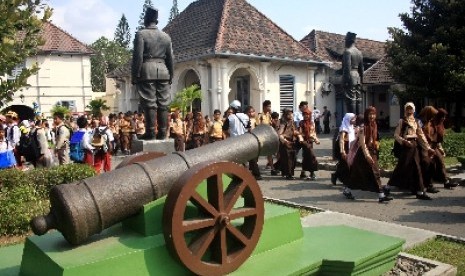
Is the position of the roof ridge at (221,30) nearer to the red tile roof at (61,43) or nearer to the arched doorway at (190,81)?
the arched doorway at (190,81)

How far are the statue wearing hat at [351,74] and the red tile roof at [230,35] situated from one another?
839 centimetres

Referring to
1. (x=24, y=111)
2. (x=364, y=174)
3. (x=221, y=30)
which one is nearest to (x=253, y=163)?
(x=364, y=174)

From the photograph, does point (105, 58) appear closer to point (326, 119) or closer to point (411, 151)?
point (326, 119)

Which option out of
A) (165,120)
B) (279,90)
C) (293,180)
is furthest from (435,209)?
(279,90)

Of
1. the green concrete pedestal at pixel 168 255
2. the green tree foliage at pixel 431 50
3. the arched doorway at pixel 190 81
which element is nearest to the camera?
the green concrete pedestal at pixel 168 255

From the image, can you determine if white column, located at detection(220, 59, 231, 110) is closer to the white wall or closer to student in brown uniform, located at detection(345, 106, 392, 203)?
student in brown uniform, located at detection(345, 106, 392, 203)

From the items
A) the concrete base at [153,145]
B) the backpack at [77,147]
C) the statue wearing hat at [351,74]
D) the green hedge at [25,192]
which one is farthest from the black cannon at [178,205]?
the statue wearing hat at [351,74]

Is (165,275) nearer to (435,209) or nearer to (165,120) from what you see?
(435,209)

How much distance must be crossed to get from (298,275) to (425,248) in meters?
2.13

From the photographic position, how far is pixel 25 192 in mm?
7039

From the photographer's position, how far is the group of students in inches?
280

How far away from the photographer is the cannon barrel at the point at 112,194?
293 cm

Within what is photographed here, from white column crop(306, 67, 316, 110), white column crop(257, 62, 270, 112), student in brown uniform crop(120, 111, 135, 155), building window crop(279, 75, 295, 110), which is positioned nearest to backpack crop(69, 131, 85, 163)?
student in brown uniform crop(120, 111, 135, 155)

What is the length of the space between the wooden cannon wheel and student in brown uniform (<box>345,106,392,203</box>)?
13.4 ft
